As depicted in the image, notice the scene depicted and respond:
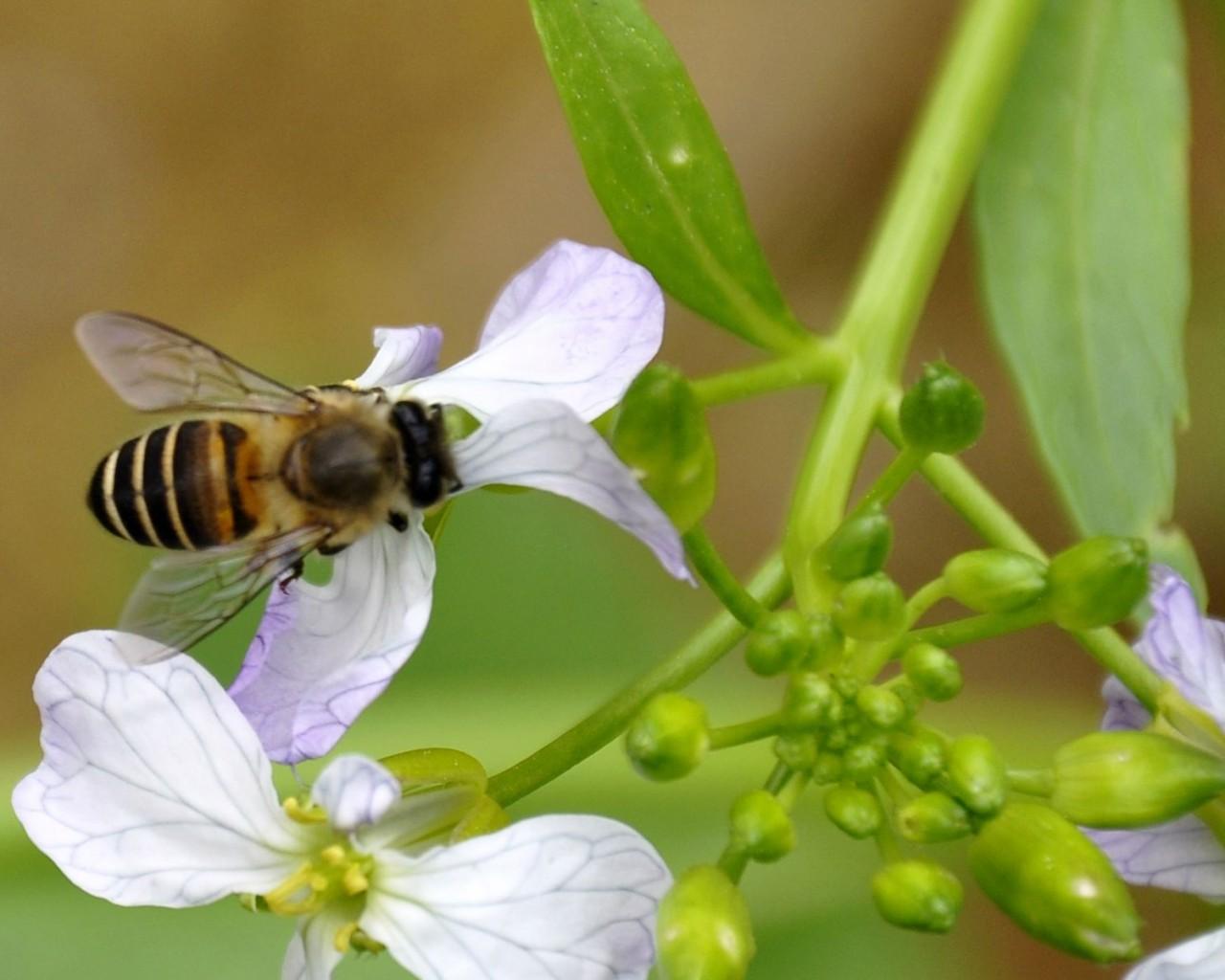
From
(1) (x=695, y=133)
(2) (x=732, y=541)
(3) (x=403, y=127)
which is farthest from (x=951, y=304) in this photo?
(1) (x=695, y=133)

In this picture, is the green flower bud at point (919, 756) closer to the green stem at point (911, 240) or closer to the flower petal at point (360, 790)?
the green stem at point (911, 240)

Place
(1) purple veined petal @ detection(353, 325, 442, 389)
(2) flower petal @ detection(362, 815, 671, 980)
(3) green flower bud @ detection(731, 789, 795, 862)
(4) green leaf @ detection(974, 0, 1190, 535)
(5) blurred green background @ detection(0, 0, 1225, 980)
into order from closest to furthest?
(2) flower petal @ detection(362, 815, 671, 980), (3) green flower bud @ detection(731, 789, 795, 862), (1) purple veined petal @ detection(353, 325, 442, 389), (4) green leaf @ detection(974, 0, 1190, 535), (5) blurred green background @ detection(0, 0, 1225, 980)

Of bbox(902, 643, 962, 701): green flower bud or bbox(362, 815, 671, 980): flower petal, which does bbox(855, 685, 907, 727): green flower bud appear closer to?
bbox(902, 643, 962, 701): green flower bud

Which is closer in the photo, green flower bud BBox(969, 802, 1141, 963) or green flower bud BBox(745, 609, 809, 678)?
green flower bud BBox(969, 802, 1141, 963)

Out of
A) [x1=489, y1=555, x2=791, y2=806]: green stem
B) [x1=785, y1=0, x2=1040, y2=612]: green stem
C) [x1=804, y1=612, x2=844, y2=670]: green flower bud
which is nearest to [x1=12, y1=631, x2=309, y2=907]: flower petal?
[x1=489, y1=555, x2=791, y2=806]: green stem

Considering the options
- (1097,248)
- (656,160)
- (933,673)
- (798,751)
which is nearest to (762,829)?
(798,751)

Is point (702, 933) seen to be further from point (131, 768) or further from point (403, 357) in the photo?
point (403, 357)

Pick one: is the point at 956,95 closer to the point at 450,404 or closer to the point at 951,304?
the point at 450,404
